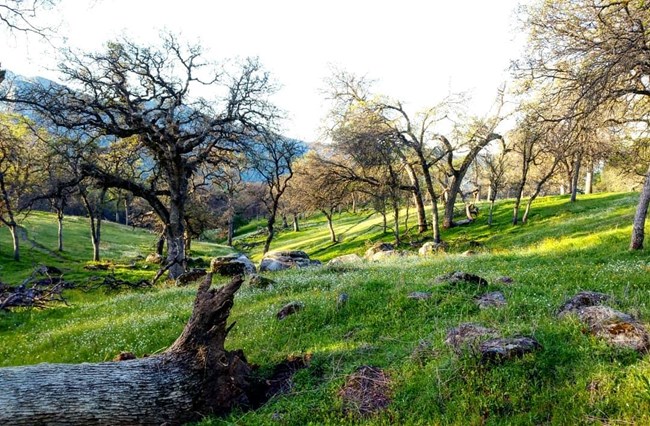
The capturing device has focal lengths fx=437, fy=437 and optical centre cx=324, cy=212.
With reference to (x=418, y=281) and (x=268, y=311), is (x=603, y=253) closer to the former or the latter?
(x=418, y=281)

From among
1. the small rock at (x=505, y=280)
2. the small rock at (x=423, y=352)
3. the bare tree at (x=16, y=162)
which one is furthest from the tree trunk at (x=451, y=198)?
the small rock at (x=423, y=352)

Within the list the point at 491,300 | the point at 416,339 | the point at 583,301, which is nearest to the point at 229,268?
the point at 491,300

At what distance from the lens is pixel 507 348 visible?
6.46 meters

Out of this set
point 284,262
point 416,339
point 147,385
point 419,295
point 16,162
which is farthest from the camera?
point 16,162

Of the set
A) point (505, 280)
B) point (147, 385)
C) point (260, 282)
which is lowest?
point (260, 282)

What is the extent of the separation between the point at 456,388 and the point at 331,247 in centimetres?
4442

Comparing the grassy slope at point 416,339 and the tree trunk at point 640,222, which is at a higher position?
the tree trunk at point 640,222

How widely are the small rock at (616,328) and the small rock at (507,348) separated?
1.10 meters

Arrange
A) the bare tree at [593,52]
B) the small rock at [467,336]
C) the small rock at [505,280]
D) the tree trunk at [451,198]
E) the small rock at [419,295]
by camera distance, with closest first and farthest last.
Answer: the small rock at [467,336] < the small rock at [419,295] < the small rock at [505,280] < the bare tree at [593,52] < the tree trunk at [451,198]

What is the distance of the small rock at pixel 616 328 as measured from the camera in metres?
6.27

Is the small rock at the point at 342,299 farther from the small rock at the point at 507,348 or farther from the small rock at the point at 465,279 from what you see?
the small rock at the point at 507,348

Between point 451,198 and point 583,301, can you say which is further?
point 451,198

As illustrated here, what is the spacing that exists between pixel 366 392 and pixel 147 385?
3.30 metres

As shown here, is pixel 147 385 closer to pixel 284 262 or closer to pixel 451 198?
pixel 284 262
